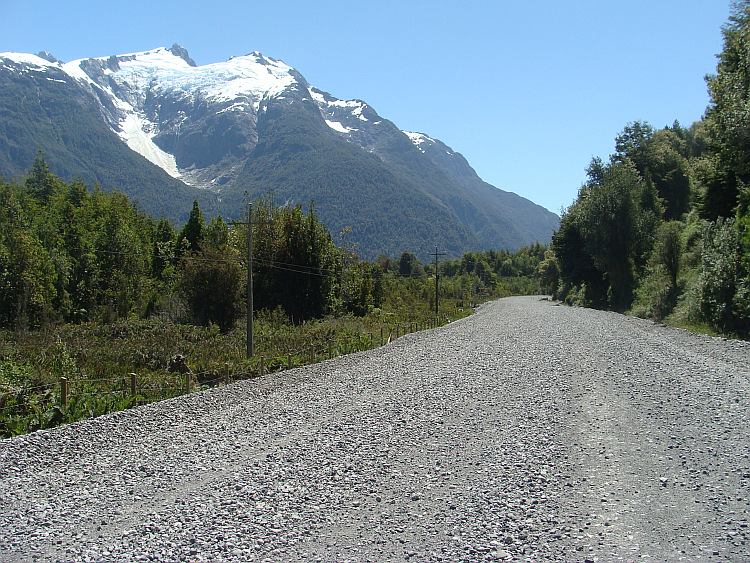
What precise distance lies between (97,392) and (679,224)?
39177 millimetres

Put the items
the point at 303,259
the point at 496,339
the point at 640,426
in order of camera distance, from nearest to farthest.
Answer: the point at 640,426, the point at 496,339, the point at 303,259

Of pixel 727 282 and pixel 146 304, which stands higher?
pixel 727 282

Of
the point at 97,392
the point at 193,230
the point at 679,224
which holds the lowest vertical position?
the point at 97,392

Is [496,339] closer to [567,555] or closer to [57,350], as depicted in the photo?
[57,350]

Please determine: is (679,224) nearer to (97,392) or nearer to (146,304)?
(97,392)

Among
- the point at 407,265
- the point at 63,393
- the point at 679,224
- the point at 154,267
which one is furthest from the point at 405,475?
the point at 407,265

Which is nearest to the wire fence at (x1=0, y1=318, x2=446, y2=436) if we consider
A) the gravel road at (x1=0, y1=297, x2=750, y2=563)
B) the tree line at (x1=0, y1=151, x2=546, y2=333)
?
the gravel road at (x1=0, y1=297, x2=750, y2=563)

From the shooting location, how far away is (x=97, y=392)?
1476 centimetres

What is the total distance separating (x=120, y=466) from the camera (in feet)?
31.4

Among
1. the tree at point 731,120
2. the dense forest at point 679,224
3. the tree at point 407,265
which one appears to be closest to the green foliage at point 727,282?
the dense forest at point 679,224

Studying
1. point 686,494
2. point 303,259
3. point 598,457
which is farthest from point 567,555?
point 303,259

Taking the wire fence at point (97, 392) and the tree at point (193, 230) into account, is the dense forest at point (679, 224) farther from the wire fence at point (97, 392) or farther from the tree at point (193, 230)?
the tree at point (193, 230)

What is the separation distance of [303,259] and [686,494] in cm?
3741

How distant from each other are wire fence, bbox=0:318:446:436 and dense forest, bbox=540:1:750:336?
19.3m
